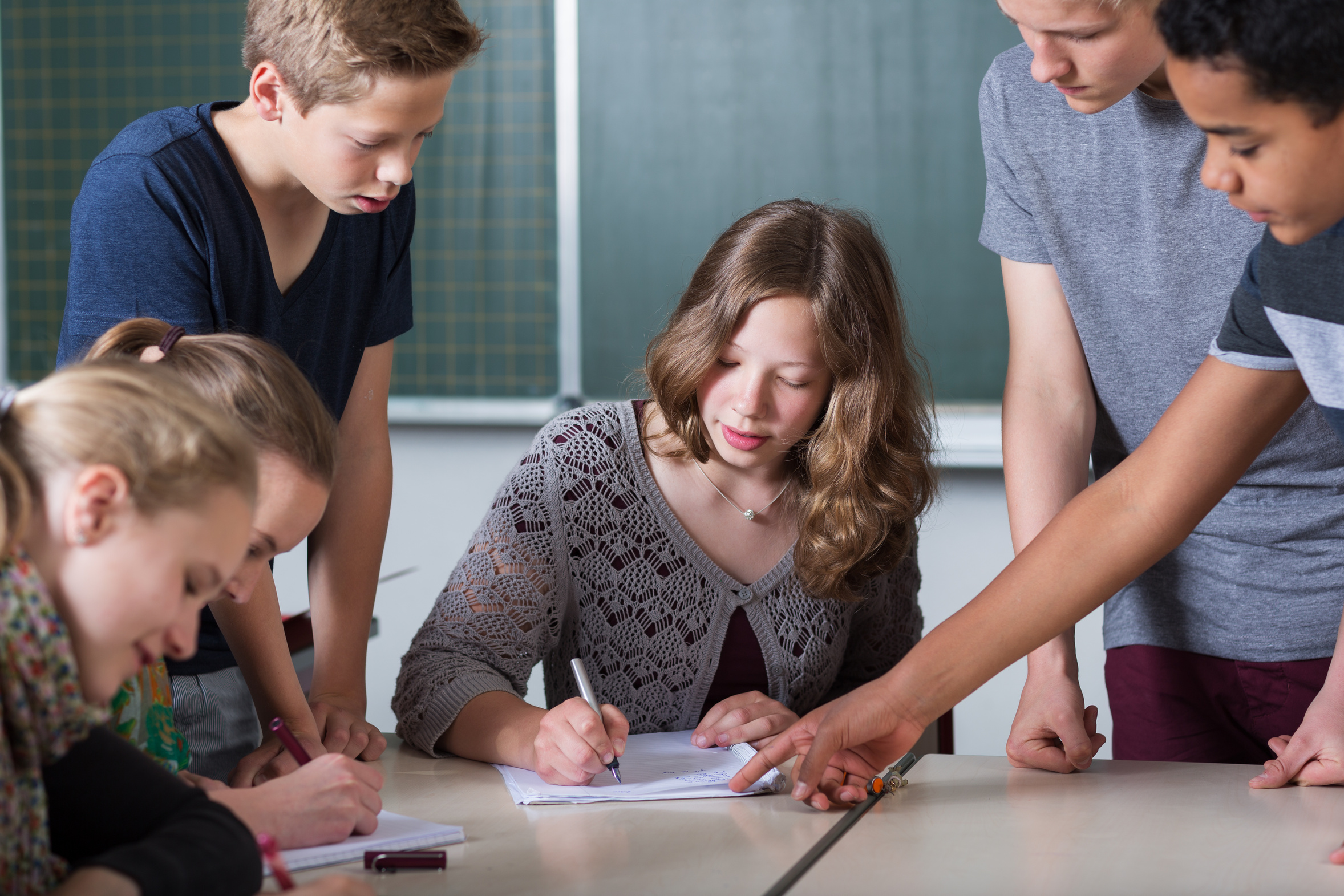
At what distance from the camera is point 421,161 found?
2895 mm

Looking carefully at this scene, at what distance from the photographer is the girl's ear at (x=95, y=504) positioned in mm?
720

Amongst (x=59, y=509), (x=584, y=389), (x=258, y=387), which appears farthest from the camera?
(x=584, y=389)

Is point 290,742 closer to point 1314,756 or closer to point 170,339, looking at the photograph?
point 170,339

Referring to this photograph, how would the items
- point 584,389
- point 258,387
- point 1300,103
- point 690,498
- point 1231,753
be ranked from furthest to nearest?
point 584,389 < point 690,498 < point 1231,753 < point 258,387 < point 1300,103

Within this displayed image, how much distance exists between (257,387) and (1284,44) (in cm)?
83

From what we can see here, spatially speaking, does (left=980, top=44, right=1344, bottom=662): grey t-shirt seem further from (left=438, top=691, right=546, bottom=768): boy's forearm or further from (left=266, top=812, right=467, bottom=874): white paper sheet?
(left=266, top=812, right=467, bottom=874): white paper sheet

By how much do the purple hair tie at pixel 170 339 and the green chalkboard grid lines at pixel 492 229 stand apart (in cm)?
186

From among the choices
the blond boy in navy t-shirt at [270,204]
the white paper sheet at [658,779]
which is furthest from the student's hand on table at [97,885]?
the white paper sheet at [658,779]

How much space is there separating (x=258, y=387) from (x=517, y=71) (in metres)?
2.01

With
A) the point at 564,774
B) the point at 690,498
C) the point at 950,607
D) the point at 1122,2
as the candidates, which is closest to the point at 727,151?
the point at 950,607

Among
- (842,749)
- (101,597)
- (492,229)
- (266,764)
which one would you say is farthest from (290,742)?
(492,229)

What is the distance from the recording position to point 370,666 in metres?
3.02

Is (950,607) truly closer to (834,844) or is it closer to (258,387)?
(834,844)

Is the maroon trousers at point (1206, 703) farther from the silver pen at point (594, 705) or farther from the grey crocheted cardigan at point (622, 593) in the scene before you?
the silver pen at point (594, 705)
